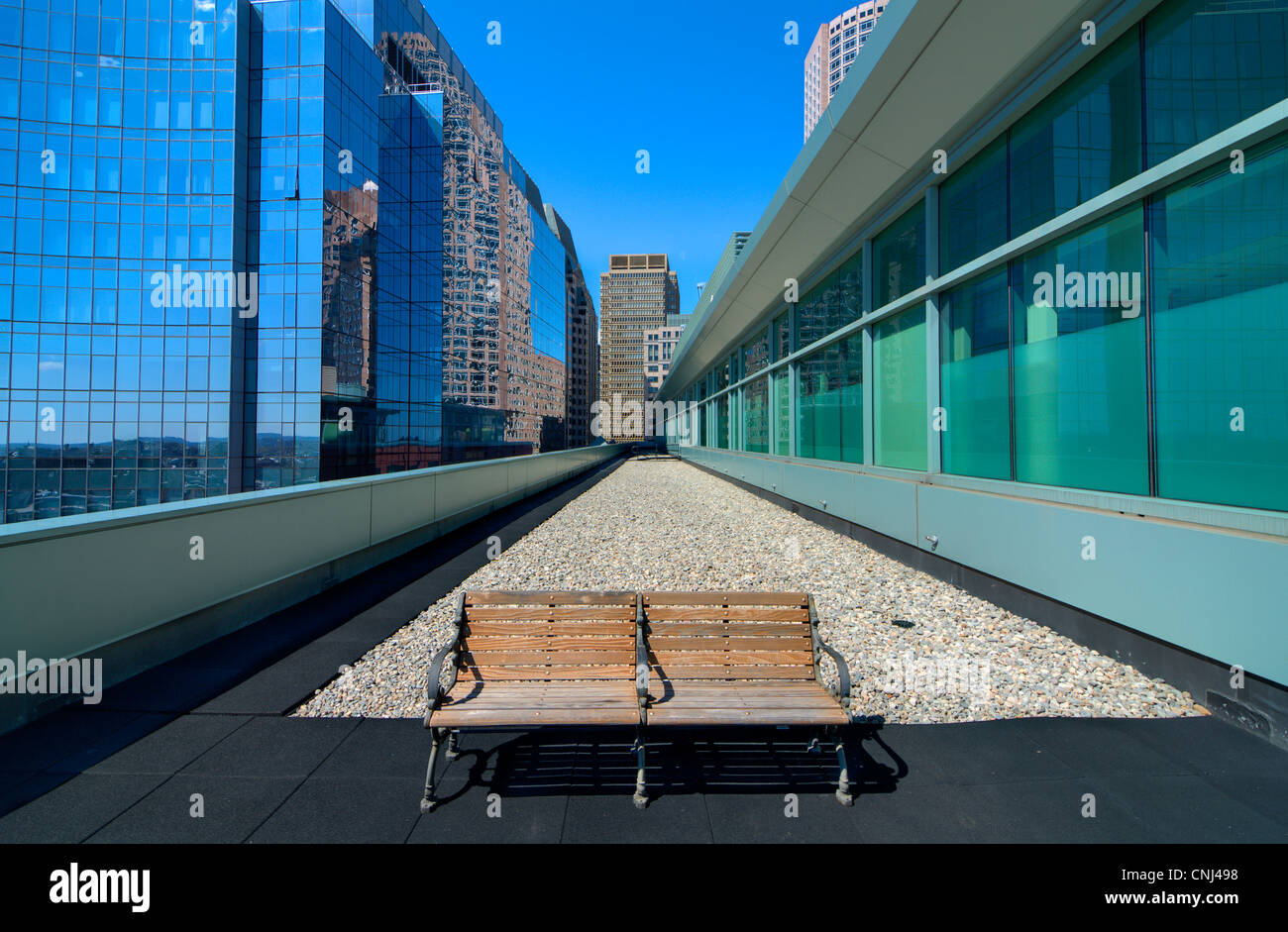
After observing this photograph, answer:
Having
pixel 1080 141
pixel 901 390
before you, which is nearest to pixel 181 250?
pixel 901 390

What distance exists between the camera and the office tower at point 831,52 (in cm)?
3709

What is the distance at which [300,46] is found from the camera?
37656 mm

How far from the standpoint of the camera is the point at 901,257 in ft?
29.9

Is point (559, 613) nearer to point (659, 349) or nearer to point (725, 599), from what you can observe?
point (725, 599)

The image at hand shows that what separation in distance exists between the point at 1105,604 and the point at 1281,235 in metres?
2.92

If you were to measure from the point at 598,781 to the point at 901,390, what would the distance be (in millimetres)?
8000

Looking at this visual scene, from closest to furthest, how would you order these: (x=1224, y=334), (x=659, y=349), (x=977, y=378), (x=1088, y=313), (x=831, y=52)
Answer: (x=1224, y=334), (x=1088, y=313), (x=977, y=378), (x=831, y=52), (x=659, y=349)

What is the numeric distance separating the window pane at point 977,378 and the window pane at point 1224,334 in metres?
2.01

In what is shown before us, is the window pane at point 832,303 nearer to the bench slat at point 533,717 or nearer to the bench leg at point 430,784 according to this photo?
the bench slat at point 533,717

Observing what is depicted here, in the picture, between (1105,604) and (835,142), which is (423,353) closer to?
(835,142)

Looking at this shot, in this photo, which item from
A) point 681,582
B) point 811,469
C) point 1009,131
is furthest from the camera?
point 811,469

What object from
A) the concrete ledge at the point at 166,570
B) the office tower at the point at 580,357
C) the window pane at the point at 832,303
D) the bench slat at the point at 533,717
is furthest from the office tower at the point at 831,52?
the office tower at the point at 580,357

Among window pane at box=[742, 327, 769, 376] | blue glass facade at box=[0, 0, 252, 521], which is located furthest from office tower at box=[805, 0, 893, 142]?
blue glass facade at box=[0, 0, 252, 521]

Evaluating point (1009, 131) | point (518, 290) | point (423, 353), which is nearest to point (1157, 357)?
point (1009, 131)
